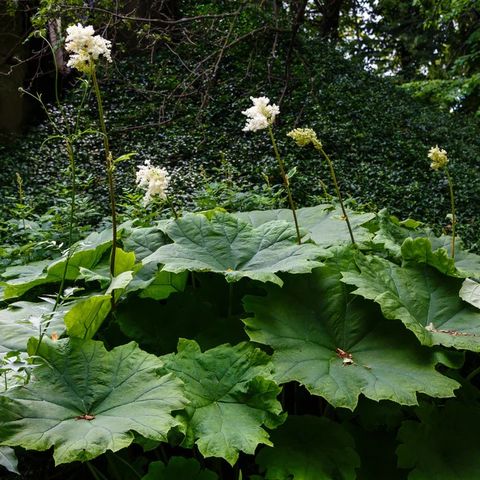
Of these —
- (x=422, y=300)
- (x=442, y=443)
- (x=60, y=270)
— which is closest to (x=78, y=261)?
(x=60, y=270)

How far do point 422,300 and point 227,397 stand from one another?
2.63 ft

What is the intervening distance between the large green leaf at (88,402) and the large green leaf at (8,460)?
33mm

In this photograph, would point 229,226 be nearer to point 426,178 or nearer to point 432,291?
point 432,291

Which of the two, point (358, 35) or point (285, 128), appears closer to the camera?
point (285, 128)

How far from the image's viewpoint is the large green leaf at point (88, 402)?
127 cm

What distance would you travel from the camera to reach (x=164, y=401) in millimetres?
1418

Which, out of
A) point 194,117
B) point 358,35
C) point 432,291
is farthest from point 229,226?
point 358,35

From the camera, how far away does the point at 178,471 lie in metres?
1.50

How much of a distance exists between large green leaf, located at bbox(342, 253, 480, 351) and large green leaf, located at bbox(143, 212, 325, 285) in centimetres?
20

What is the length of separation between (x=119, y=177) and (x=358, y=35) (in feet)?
29.6

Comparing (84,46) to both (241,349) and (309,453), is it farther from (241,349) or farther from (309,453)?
(309,453)

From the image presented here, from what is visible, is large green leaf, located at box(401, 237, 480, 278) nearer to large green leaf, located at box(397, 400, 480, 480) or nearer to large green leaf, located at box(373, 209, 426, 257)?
large green leaf, located at box(373, 209, 426, 257)

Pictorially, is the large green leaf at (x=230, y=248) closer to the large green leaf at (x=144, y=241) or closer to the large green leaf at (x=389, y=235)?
the large green leaf at (x=144, y=241)

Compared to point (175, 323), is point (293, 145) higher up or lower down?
lower down
